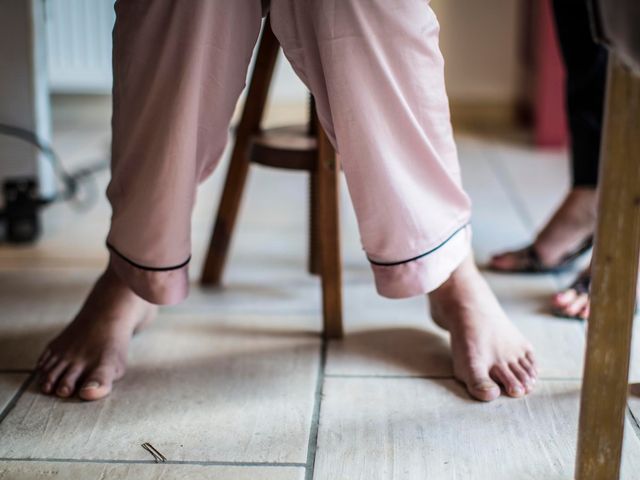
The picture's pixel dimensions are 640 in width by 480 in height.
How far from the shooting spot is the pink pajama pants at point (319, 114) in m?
0.90

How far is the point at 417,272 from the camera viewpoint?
0.95m

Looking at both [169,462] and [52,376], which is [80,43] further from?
[169,462]

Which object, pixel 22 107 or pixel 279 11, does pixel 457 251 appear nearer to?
pixel 279 11

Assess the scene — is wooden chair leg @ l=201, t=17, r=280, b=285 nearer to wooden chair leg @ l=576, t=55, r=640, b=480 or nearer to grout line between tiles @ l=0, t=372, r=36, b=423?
grout line between tiles @ l=0, t=372, r=36, b=423

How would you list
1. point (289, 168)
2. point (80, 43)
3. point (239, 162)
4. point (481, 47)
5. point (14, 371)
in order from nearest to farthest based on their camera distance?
point (14, 371)
point (289, 168)
point (239, 162)
point (80, 43)
point (481, 47)

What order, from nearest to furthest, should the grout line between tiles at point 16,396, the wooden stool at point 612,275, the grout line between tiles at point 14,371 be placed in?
the wooden stool at point 612,275, the grout line between tiles at point 16,396, the grout line between tiles at point 14,371

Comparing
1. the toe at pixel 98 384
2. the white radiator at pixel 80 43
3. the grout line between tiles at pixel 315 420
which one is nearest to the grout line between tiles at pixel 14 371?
the toe at pixel 98 384

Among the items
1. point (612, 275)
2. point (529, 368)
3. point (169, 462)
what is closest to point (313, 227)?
point (529, 368)

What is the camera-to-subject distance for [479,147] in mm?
2623

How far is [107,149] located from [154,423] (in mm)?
1648

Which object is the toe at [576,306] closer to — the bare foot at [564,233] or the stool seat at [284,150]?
the bare foot at [564,233]

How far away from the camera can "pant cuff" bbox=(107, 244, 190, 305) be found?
0.97 m

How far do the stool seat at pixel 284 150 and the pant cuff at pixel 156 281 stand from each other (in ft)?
Answer: 0.97

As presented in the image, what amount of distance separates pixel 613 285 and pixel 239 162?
2.49 ft
